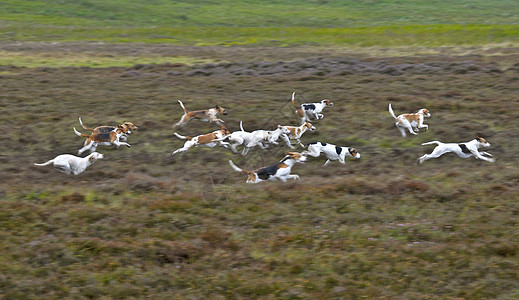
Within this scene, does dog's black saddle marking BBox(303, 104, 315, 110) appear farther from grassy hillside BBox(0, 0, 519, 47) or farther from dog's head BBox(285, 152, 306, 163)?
grassy hillside BBox(0, 0, 519, 47)

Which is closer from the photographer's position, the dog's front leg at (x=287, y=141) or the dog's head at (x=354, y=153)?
the dog's head at (x=354, y=153)

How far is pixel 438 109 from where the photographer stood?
22.3 m

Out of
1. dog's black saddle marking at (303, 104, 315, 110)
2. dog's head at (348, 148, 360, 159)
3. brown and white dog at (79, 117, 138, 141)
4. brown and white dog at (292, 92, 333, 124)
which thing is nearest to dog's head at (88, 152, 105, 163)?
brown and white dog at (79, 117, 138, 141)

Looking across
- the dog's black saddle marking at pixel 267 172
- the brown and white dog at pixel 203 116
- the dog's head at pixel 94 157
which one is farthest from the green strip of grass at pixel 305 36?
the dog's head at pixel 94 157

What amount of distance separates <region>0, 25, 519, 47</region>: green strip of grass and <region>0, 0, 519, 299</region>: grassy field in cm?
589

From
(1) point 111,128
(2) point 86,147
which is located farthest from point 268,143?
(2) point 86,147

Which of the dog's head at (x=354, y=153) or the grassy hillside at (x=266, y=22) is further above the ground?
the grassy hillside at (x=266, y=22)

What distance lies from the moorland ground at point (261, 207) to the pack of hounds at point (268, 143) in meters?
0.30

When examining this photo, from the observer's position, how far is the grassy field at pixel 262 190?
10938mm

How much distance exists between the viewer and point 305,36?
4803 cm

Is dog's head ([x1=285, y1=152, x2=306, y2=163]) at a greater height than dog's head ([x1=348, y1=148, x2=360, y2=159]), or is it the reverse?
dog's head ([x1=285, y1=152, x2=306, y2=163])

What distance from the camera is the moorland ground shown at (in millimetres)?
10859

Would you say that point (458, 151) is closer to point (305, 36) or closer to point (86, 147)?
point (86, 147)

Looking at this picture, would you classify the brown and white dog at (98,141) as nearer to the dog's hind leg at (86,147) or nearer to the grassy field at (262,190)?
the dog's hind leg at (86,147)
